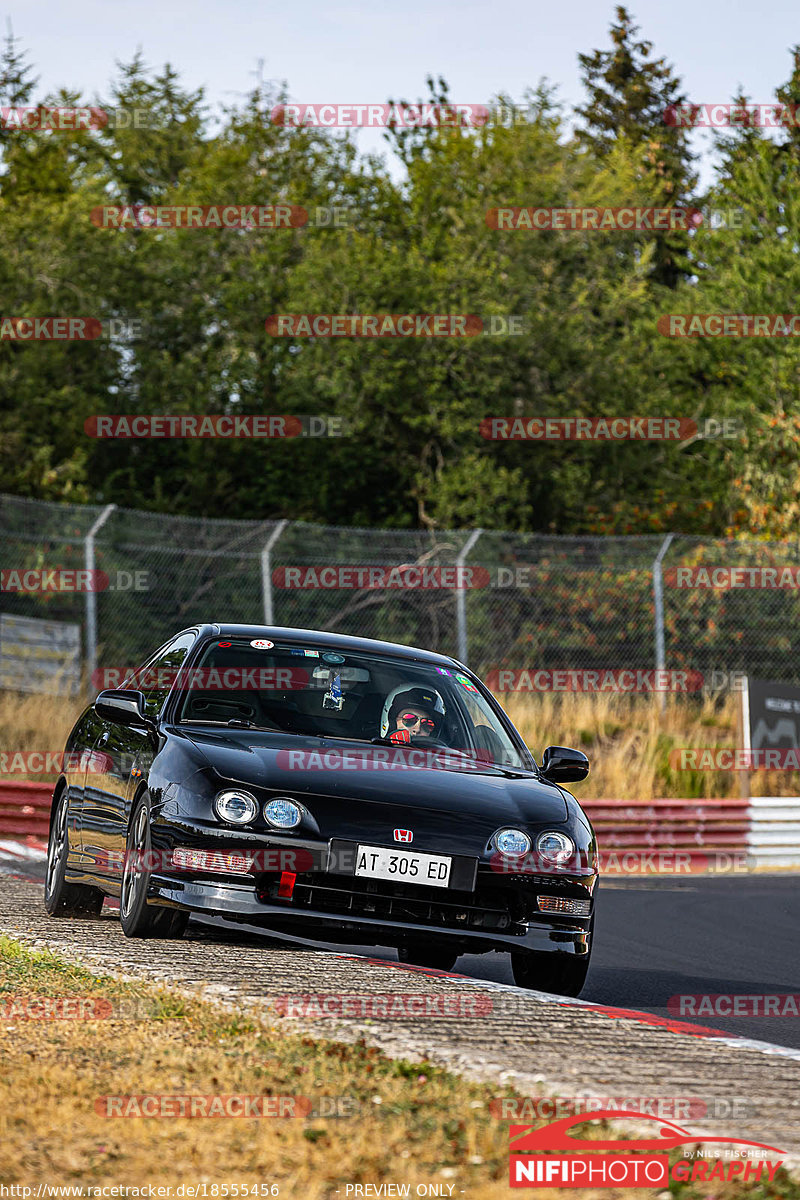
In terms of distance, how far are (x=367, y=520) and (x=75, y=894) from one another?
23.0m

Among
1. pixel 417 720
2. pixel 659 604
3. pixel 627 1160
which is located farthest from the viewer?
pixel 659 604

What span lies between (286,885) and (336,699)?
1.52m

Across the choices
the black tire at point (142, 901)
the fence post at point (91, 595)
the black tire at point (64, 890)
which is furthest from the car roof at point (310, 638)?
the fence post at point (91, 595)

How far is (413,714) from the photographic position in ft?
27.9

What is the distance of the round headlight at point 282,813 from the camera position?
7086 mm

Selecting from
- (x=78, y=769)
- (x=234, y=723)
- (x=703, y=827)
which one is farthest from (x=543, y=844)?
(x=703, y=827)

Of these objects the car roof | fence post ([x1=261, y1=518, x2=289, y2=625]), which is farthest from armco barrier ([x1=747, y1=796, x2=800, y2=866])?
the car roof

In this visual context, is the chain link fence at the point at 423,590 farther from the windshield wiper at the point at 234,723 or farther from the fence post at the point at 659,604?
the windshield wiper at the point at 234,723

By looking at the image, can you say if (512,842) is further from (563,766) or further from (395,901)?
(563,766)

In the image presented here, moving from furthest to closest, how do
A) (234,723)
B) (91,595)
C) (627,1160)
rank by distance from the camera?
(91,595) < (234,723) < (627,1160)

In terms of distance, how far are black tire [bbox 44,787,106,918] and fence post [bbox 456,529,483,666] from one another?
13.0 metres

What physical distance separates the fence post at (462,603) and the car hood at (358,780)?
1420cm

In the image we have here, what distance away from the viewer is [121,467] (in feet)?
105

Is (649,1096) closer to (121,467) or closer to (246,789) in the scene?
(246,789)
